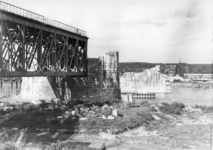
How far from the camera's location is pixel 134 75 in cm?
7350

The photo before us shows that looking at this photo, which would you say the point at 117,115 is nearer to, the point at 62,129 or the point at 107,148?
the point at 62,129

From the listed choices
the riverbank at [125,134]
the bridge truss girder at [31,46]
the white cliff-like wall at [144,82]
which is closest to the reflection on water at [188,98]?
the white cliff-like wall at [144,82]

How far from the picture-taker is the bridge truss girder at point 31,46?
73.9 feet

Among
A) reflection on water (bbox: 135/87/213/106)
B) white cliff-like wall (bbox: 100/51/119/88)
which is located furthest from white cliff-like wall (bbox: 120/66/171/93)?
white cliff-like wall (bbox: 100/51/119/88)

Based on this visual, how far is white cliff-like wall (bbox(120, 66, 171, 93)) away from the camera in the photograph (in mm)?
→ 72812

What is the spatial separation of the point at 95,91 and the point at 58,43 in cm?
1070

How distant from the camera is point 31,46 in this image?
28.9m

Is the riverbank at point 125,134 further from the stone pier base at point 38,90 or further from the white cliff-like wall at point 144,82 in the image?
the white cliff-like wall at point 144,82

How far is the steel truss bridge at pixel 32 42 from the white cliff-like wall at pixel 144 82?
3345 cm

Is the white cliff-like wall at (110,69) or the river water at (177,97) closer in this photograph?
the white cliff-like wall at (110,69)

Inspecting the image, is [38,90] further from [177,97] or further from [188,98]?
[188,98]

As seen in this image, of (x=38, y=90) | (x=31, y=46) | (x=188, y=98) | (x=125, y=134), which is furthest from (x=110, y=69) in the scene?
(x=188, y=98)

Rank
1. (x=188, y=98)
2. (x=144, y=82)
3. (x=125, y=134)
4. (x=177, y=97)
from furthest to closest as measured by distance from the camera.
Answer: (x=144, y=82)
(x=177, y=97)
(x=188, y=98)
(x=125, y=134)

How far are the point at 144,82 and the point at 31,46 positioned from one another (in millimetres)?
48426
